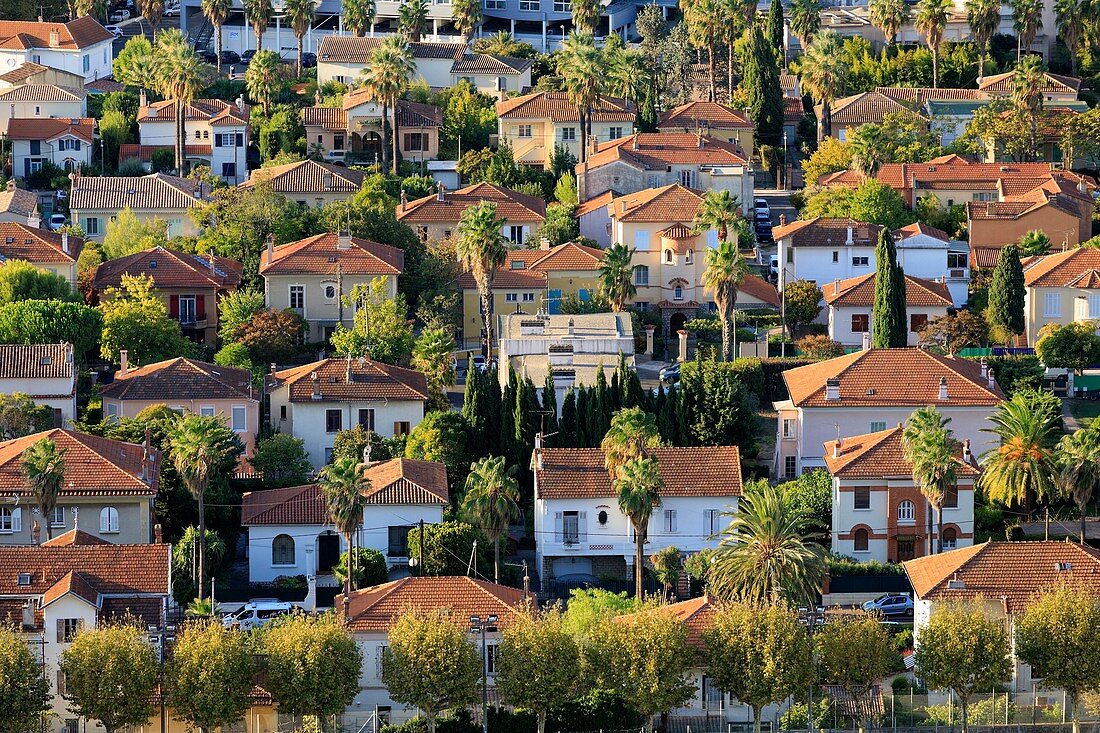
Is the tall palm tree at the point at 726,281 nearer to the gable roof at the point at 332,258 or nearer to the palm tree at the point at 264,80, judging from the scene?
the gable roof at the point at 332,258

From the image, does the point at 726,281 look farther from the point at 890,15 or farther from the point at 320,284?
the point at 890,15

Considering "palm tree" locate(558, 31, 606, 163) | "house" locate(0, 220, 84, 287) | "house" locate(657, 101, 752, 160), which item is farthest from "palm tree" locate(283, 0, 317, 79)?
"house" locate(0, 220, 84, 287)

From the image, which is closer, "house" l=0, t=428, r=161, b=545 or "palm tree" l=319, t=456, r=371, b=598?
"palm tree" l=319, t=456, r=371, b=598

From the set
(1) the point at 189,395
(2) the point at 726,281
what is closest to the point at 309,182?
(2) the point at 726,281

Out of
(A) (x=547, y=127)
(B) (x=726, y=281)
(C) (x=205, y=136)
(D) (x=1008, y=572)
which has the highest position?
(A) (x=547, y=127)

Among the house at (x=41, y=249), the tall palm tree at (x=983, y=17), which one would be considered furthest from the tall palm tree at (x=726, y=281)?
Answer: the tall palm tree at (x=983, y=17)

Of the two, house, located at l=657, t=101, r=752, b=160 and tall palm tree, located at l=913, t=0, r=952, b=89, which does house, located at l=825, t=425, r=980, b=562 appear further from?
tall palm tree, located at l=913, t=0, r=952, b=89

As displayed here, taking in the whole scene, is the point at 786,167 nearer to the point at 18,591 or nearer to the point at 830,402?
the point at 830,402
